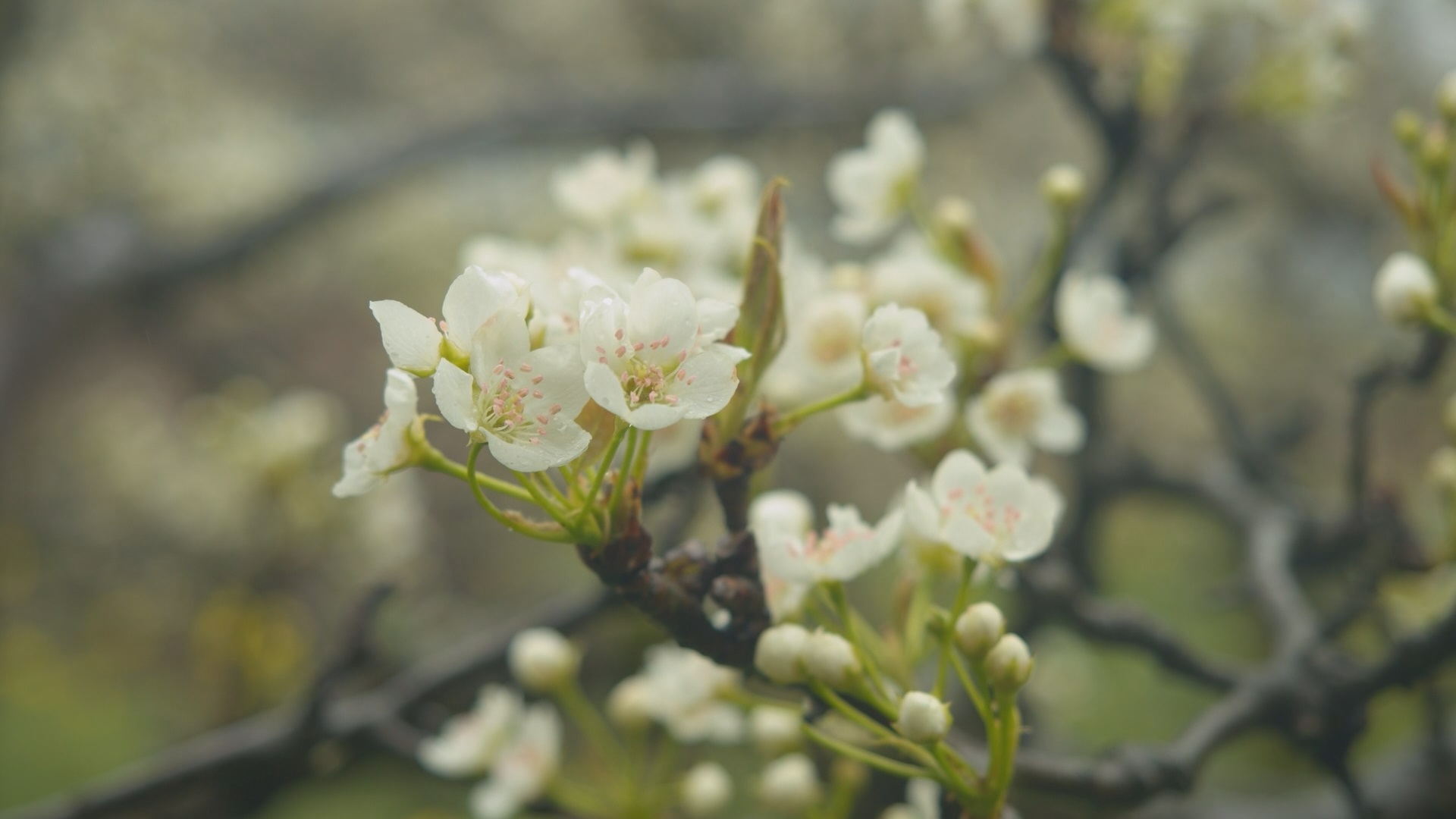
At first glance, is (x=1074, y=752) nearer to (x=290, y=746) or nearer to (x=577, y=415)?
(x=290, y=746)

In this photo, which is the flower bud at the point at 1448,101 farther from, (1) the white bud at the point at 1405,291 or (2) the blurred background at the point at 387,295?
(2) the blurred background at the point at 387,295

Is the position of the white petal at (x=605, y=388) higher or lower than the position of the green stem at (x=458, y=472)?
higher

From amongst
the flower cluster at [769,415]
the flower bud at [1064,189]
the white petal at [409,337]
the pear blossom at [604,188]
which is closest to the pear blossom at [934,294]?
the flower cluster at [769,415]

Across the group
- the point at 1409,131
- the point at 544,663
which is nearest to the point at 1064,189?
the point at 1409,131

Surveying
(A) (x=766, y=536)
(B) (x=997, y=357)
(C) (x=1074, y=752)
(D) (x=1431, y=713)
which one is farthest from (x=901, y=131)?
(C) (x=1074, y=752)

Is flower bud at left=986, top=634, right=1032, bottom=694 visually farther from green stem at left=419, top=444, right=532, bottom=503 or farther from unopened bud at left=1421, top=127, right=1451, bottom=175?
unopened bud at left=1421, top=127, right=1451, bottom=175

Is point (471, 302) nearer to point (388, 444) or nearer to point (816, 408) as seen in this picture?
point (388, 444)
